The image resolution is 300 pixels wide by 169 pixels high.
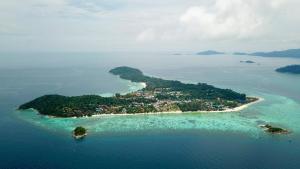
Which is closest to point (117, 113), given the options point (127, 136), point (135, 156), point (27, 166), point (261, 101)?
point (127, 136)

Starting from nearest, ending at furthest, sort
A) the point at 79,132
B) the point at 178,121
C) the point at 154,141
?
the point at 154,141 < the point at 79,132 < the point at 178,121

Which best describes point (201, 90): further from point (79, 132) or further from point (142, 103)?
point (79, 132)

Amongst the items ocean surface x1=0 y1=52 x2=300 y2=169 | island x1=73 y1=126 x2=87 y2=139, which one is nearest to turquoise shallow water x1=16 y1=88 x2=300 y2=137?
ocean surface x1=0 y1=52 x2=300 y2=169

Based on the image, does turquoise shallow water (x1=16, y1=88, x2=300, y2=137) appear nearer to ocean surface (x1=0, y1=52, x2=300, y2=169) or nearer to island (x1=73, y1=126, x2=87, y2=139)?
ocean surface (x1=0, y1=52, x2=300, y2=169)

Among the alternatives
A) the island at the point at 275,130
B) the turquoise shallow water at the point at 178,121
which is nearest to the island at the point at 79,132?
the turquoise shallow water at the point at 178,121

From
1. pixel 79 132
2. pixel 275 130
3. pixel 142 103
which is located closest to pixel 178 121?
pixel 142 103
